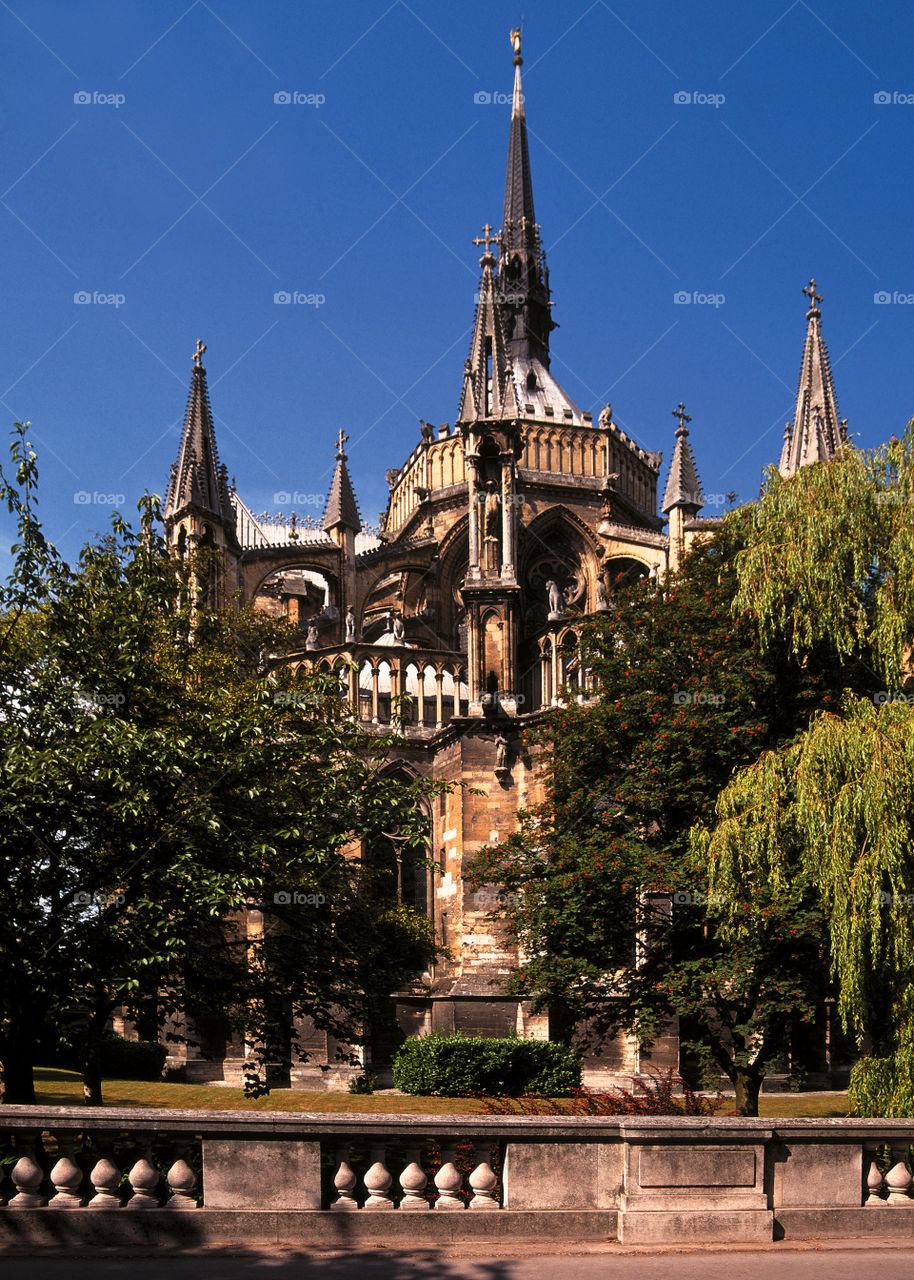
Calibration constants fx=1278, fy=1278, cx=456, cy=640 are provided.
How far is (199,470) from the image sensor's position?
38.1m

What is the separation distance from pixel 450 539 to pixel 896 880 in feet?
108

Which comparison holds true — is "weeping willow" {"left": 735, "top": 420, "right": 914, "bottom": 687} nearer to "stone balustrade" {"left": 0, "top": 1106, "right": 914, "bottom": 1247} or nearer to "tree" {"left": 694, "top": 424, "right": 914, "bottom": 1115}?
"tree" {"left": 694, "top": 424, "right": 914, "bottom": 1115}

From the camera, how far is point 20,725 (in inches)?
563

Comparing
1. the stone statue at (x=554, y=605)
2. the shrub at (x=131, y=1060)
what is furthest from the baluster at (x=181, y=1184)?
the stone statue at (x=554, y=605)

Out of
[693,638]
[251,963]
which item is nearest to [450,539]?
[693,638]

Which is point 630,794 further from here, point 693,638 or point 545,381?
point 545,381

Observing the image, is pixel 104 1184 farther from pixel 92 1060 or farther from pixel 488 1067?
pixel 488 1067

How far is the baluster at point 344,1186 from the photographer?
894 cm

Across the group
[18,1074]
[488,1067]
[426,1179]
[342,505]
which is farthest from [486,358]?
[426,1179]

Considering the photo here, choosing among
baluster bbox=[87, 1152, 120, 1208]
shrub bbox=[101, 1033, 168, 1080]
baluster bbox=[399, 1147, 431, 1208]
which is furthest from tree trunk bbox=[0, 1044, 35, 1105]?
shrub bbox=[101, 1033, 168, 1080]

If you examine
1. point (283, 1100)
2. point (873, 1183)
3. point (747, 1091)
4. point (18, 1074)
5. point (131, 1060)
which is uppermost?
point (18, 1074)

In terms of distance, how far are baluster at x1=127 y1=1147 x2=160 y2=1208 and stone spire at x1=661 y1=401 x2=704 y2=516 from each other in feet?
101

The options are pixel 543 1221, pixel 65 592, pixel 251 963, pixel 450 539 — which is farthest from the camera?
pixel 450 539

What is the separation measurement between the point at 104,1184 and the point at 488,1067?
58.9ft
